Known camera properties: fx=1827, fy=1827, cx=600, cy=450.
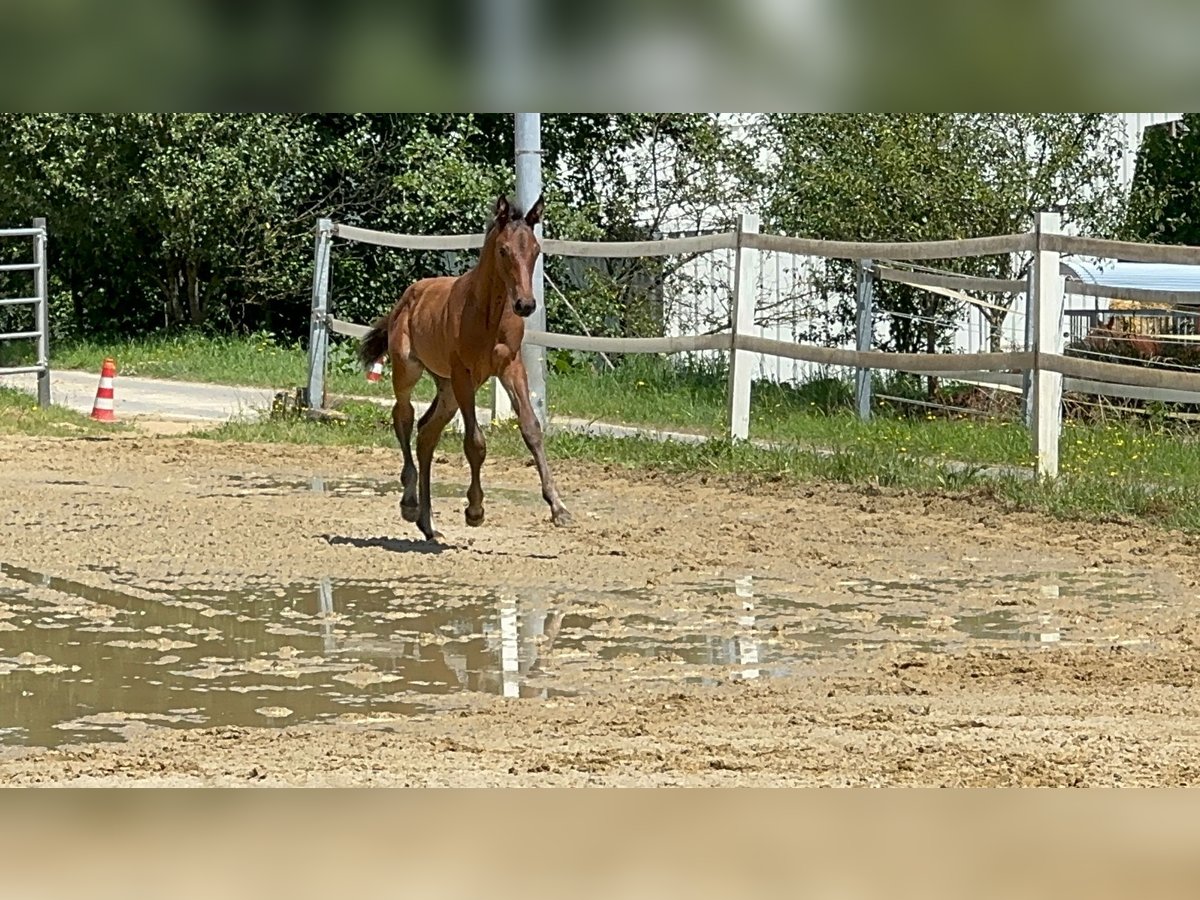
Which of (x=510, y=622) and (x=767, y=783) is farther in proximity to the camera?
(x=510, y=622)

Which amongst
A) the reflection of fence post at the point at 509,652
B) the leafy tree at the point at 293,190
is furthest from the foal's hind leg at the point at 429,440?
the leafy tree at the point at 293,190

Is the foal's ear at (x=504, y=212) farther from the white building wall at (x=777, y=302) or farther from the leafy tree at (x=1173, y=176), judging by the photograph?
the leafy tree at (x=1173, y=176)

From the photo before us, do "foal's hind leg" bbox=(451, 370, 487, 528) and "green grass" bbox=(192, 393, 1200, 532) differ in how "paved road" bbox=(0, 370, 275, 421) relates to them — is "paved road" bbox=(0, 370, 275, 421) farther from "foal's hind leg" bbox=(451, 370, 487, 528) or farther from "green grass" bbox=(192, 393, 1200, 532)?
"foal's hind leg" bbox=(451, 370, 487, 528)

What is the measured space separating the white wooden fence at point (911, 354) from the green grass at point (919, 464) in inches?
15.5

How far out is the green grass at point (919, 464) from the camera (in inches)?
441

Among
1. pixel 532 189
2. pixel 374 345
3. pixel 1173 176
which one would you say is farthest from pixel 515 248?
pixel 1173 176

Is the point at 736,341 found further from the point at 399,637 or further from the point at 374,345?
the point at 399,637

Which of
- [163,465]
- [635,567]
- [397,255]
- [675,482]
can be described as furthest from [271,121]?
[635,567]

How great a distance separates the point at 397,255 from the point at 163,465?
1136cm

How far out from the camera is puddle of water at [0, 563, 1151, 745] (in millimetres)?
6656

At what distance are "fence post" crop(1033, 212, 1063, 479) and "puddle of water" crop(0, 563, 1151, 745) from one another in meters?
2.80

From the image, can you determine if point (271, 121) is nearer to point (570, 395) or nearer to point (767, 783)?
point (570, 395)

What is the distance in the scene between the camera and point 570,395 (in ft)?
59.6

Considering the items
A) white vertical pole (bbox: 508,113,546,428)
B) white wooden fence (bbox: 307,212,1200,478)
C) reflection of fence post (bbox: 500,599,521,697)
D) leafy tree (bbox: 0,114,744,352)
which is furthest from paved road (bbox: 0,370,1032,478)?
reflection of fence post (bbox: 500,599,521,697)
